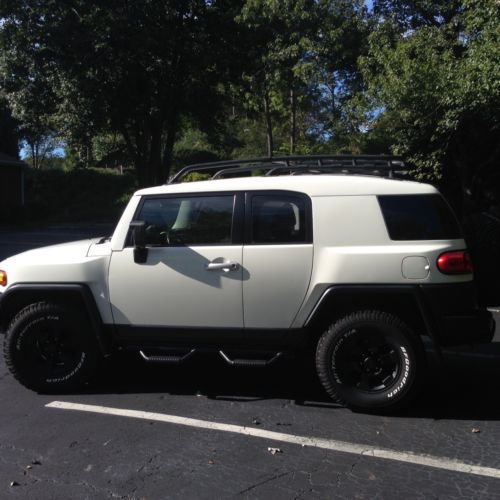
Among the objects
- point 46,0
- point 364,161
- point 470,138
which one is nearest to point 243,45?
point 46,0

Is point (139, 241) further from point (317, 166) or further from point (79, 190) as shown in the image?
point (79, 190)

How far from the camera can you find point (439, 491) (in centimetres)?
336

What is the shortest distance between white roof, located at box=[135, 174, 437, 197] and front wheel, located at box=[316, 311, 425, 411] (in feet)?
3.08

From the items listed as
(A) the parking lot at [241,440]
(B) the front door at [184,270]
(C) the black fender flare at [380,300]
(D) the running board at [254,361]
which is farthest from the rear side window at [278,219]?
(A) the parking lot at [241,440]

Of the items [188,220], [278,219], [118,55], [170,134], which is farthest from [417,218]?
[170,134]

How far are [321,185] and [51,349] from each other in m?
2.64

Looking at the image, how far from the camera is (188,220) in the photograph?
486 centimetres

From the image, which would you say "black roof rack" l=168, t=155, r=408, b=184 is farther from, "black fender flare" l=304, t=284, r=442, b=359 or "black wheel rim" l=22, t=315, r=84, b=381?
"black wheel rim" l=22, t=315, r=84, b=381

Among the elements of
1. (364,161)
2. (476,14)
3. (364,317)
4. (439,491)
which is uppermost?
(476,14)

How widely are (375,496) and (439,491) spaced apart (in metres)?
0.37

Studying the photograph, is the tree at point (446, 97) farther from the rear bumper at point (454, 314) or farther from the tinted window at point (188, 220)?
the tinted window at point (188, 220)

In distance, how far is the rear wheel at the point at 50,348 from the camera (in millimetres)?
4996

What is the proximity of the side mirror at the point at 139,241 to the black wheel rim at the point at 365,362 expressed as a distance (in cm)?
167

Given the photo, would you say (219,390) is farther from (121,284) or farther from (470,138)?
(470,138)
